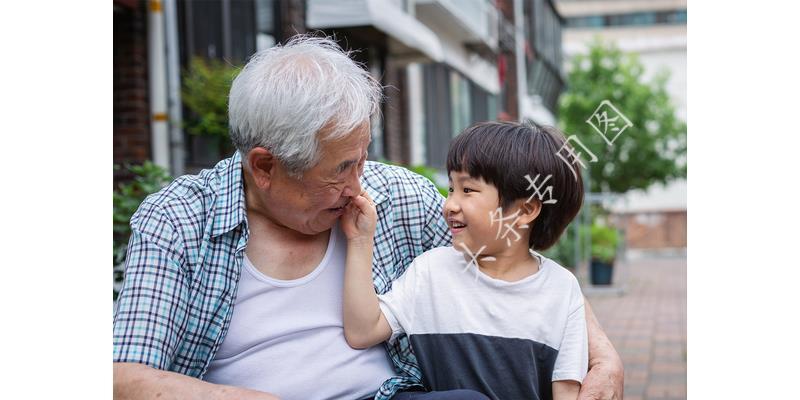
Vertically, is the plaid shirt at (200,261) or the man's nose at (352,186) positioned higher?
the man's nose at (352,186)

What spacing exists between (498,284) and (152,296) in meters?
0.54

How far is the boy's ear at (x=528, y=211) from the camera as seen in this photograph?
147cm

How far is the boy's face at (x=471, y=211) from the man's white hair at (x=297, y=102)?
211 millimetres

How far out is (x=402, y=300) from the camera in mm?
1610

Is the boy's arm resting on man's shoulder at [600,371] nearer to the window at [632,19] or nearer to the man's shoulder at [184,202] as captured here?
the window at [632,19]

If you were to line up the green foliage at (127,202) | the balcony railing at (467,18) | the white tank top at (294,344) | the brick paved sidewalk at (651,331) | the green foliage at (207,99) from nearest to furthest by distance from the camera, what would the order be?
the white tank top at (294,344)
the green foliage at (127,202)
the brick paved sidewalk at (651,331)
the green foliage at (207,99)
the balcony railing at (467,18)

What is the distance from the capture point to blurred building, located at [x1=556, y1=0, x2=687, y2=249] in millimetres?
1291

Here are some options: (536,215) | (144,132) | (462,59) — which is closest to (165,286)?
(536,215)

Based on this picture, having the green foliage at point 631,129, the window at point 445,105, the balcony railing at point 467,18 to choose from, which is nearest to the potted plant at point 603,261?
the window at point 445,105

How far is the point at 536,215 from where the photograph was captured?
58.6 inches

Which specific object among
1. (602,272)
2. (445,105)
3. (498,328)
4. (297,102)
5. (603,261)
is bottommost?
(602,272)

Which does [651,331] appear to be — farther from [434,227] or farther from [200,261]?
[200,261]

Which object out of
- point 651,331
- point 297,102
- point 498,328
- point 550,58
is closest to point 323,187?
point 297,102

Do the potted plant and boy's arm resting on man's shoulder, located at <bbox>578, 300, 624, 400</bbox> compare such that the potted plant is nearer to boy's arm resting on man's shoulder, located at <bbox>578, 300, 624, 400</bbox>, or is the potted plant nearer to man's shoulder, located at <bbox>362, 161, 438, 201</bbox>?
man's shoulder, located at <bbox>362, 161, 438, 201</bbox>
